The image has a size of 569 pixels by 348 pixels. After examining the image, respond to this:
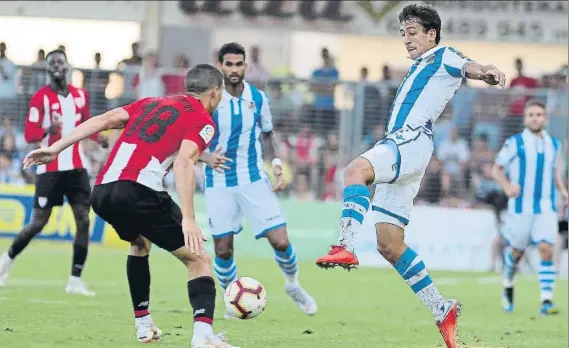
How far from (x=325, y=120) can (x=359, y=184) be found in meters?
13.3

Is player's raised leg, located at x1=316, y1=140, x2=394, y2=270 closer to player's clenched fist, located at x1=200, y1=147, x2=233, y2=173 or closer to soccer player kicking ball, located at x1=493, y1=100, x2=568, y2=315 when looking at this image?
player's clenched fist, located at x1=200, y1=147, x2=233, y2=173

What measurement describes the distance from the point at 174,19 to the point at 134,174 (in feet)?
55.8

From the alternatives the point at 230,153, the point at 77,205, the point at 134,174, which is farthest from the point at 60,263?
the point at 134,174

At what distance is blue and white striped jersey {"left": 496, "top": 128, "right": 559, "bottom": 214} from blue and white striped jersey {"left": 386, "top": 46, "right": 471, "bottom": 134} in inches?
224

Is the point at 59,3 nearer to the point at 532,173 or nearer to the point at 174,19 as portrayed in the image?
the point at 174,19

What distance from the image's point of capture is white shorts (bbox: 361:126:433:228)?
29.1 ft

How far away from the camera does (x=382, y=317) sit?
13.0m

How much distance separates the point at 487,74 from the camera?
339 inches

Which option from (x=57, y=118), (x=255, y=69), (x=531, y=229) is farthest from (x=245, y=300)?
(x=255, y=69)

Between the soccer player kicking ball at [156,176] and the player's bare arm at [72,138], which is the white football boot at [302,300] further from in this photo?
the player's bare arm at [72,138]

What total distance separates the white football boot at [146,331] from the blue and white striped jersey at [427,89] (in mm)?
2243

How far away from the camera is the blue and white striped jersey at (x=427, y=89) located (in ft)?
30.5

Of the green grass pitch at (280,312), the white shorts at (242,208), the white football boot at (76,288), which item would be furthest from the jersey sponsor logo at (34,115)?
the white shorts at (242,208)

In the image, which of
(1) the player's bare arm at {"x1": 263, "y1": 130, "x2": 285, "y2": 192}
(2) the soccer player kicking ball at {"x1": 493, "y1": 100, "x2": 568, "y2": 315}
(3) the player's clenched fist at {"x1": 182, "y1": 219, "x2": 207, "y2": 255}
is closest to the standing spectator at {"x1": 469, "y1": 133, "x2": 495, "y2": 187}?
(2) the soccer player kicking ball at {"x1": 493, "y1": 100, "x2": 568, "y2": 315}
